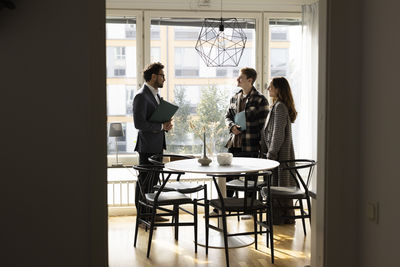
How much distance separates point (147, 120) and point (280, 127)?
1361 millimetres

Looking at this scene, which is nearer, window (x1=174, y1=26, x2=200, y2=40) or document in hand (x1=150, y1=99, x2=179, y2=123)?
document in hand (x1=150, y1=99, x2=179, y2=123)

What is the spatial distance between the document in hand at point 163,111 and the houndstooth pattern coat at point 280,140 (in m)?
1.01

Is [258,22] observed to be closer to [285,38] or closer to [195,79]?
[285,38]

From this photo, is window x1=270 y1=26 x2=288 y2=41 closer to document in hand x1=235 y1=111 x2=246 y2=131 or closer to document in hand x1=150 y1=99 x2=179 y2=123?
document in hand x1=235 y1=111 x2=246 y2=131

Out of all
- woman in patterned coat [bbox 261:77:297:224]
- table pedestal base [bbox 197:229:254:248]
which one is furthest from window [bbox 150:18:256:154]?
table pedestal base [bbox 197:229:254:248]

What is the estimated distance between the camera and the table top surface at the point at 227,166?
4242 mm

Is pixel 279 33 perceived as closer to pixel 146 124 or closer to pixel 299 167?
pixel 146 124
